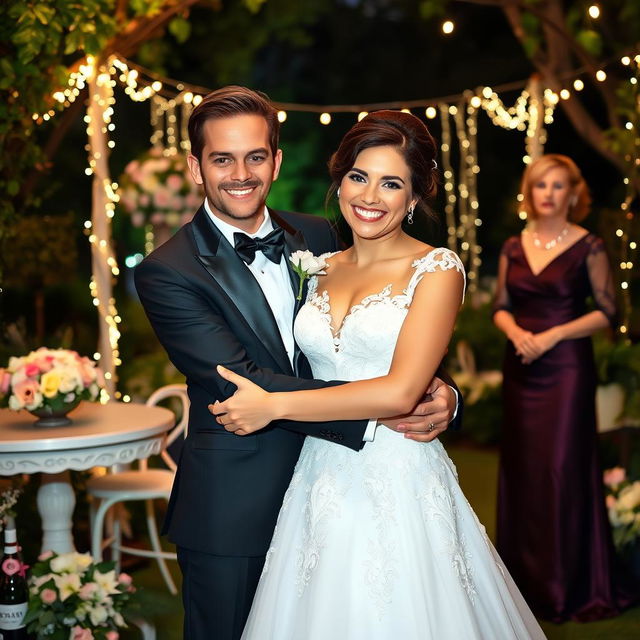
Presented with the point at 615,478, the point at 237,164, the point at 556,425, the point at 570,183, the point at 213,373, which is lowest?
the point at 615,478

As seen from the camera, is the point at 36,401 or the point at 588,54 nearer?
the point at 36,401

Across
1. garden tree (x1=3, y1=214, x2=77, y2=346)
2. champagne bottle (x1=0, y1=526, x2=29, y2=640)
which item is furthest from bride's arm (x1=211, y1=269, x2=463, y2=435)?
garden tree (x1=3, y1=214, x2=77, y2=346)

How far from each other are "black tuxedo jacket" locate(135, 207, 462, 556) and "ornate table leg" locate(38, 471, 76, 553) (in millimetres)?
1530

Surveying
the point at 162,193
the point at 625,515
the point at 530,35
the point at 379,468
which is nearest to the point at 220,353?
the point at 379,468

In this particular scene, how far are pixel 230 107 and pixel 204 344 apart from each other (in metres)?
0.64

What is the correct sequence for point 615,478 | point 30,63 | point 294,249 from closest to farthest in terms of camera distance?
point 294,249 < point 30,63 < point 615,478

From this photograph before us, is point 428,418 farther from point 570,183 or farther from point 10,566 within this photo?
point 570,183

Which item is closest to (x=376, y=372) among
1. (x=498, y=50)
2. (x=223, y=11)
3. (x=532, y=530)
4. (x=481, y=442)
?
(x=532, y=530)

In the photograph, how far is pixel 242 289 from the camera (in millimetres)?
2631

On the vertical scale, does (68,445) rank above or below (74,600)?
above

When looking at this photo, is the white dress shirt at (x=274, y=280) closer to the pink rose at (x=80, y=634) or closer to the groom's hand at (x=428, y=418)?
the groom's hand at (x=428, y=418)

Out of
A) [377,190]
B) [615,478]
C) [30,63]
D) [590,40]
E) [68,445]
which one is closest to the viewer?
[377,190]

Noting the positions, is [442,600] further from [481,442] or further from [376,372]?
[481,442]

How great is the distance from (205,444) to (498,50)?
8.53 m
